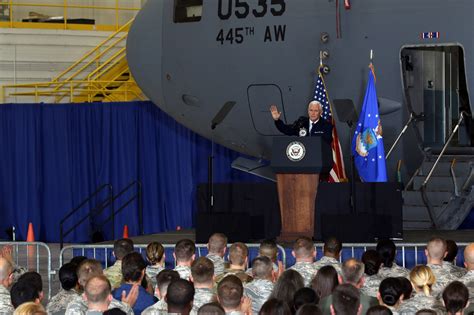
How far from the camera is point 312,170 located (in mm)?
14141

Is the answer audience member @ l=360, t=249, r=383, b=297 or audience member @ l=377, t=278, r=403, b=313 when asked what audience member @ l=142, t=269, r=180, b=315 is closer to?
audience member @ l=377, t=278, r=403, b=313

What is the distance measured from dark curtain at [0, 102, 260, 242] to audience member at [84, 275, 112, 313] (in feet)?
47.0

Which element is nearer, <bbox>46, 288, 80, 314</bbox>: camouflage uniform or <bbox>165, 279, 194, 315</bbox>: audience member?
<bbox>165, 279, 194, 315</bbox>: audience member

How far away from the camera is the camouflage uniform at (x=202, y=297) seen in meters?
8.40

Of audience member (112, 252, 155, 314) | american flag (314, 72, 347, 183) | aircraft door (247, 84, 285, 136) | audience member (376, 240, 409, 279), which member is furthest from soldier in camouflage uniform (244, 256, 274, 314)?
Answer: aircraft door (247, 84, 285, 136)

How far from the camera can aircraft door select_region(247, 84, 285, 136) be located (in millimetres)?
17250

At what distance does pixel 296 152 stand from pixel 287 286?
19.2 ft

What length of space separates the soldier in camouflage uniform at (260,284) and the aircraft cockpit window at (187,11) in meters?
8.74

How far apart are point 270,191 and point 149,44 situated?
3.69 meters

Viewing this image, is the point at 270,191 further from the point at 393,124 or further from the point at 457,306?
the point at 457,306

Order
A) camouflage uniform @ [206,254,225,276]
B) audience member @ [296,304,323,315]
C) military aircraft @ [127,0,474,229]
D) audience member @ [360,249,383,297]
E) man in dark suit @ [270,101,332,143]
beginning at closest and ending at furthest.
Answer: audience member @ [296,304,323,315] → audience member @ [360,249,383,297] → camouflage uniform @ [206,254,225,276] → man in dark suit @ [270,101,332,143] → military aircraft @ [127,0,474,229]

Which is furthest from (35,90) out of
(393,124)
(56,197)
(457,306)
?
(457,306)

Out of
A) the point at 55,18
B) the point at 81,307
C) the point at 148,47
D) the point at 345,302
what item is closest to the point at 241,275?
the point at 81,307

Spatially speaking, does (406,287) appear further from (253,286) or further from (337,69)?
(337,69)
